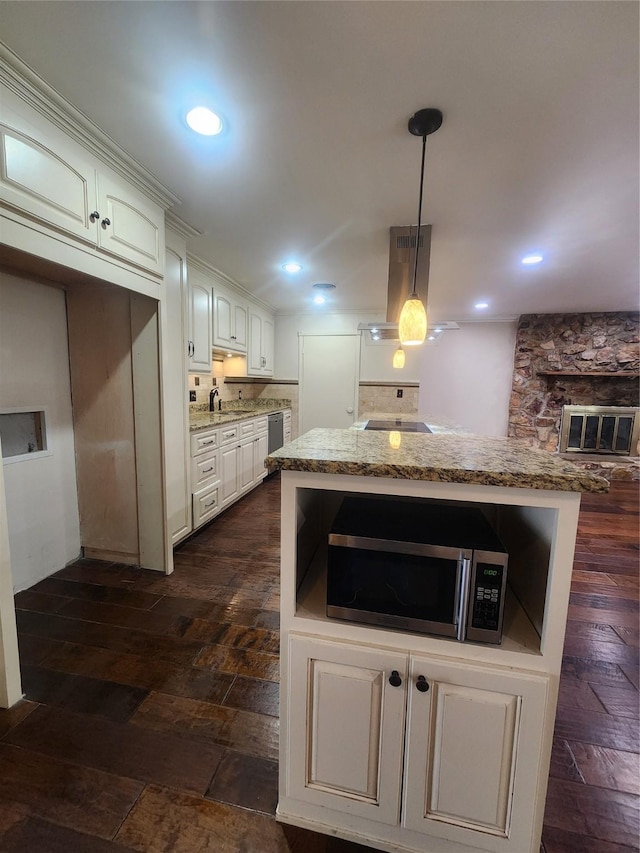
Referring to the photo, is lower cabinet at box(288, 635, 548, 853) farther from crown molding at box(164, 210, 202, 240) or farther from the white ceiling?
crown molding at box(164, 210, 202, 240)

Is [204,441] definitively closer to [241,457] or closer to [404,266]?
[241,457]

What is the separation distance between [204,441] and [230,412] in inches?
55.5

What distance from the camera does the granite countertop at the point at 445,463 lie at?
2.63 ft

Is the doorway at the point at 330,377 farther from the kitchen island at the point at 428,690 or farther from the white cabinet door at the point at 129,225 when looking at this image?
the kitchen island at the point at 428,690

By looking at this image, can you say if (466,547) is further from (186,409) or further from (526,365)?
(526,365)

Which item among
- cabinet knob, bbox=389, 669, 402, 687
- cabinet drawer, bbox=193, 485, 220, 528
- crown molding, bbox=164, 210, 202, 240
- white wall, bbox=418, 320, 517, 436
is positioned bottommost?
cabinet drawer, bbox=193, 485, 220, 528

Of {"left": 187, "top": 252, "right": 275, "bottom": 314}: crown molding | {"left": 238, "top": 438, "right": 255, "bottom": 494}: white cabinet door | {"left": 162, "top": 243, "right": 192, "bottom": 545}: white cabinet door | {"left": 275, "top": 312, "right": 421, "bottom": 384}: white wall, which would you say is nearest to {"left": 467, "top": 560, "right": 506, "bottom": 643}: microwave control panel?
{"left": 162, "top": 243, "right": 192, "bottom": 545}: white cabinet door

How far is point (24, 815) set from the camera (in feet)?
3.54

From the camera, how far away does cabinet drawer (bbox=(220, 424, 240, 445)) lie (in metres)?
3.32

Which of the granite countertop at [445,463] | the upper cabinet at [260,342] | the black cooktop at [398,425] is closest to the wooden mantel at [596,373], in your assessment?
the black cooktop at [398,425]

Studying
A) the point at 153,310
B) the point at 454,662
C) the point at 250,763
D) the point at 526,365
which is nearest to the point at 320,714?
the point at 454,662

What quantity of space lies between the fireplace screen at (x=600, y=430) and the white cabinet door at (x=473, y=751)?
5.36 meters

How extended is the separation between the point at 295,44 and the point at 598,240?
2553 mm

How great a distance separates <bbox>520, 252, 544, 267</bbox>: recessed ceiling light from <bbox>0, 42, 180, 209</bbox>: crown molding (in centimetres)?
275
